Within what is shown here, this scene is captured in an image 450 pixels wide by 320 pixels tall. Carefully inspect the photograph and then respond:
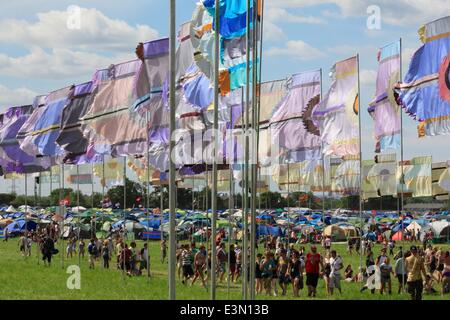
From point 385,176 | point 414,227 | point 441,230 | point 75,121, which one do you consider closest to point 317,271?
point 385,176

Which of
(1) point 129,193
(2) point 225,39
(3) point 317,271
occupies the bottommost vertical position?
(3) point 317,271

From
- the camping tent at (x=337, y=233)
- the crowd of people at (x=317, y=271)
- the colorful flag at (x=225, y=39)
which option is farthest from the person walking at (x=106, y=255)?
the camping tent at (x=337, y=233)

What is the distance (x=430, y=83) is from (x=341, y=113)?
6.78 m

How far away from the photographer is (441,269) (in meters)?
33.0

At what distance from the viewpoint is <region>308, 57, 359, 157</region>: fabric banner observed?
31.6m

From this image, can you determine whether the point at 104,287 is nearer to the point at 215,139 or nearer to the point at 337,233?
the point at 215,139

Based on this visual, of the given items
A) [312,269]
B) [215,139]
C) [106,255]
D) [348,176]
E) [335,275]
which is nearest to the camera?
[215,139]

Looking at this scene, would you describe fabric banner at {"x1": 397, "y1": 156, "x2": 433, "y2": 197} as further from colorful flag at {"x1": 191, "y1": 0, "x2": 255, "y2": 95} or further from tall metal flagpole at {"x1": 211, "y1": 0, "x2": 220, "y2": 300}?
tall metal flagpole at {"x1": 211, "y1": 0, "x2": 220, "y2": 300}

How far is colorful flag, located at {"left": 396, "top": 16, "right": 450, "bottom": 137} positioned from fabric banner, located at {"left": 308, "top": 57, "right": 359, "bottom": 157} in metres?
4.92

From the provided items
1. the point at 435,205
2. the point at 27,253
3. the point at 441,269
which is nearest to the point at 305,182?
the point at 27,253

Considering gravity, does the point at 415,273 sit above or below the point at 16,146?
below

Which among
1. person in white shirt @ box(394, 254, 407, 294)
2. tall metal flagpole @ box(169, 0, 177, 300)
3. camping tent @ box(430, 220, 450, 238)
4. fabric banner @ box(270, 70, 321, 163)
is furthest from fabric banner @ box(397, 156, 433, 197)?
tall metal flagpole @ box(169, 0, 177, 300)

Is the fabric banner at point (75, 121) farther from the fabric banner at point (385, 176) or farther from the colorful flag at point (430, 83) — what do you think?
the colorful flag at point (430, 83)

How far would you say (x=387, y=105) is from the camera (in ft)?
94.4
